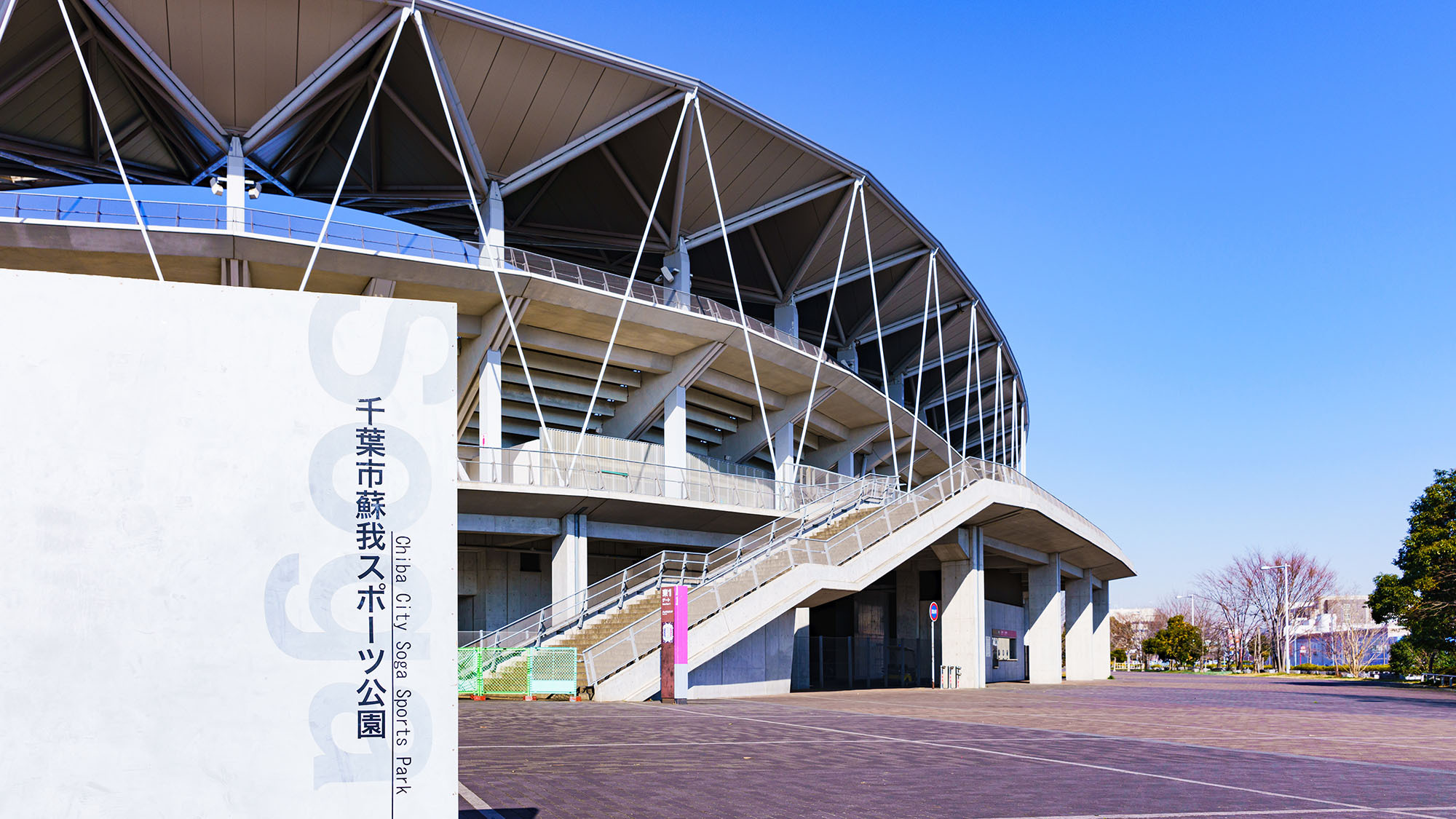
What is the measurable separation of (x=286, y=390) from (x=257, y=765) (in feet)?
5.30

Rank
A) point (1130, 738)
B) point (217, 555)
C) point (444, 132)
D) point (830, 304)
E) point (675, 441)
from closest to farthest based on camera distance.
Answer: point (217, 555)
point (1130, 738)
point (444, 132)
point (675, 441)
point (830, 304)

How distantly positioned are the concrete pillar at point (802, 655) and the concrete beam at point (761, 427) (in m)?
8.39

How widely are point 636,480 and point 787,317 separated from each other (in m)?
14.6

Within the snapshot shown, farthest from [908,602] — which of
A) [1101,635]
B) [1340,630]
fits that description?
[1340,630]

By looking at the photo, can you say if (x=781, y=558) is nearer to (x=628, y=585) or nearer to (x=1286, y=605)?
(x=628, y=585)

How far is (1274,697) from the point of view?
32719 millimetres

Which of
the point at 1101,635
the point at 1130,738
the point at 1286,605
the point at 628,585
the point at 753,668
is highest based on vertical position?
the point at 628,585

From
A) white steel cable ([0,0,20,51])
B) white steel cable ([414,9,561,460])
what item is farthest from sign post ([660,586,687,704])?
white steel cable ([0,0,20,51])

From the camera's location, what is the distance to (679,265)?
37.6 m

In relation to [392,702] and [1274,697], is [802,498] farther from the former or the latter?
[392,702]

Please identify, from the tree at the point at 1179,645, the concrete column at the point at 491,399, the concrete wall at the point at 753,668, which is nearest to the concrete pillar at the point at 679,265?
the concrete column at the point at 491,399

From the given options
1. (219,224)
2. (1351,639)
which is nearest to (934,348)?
(1351,639)

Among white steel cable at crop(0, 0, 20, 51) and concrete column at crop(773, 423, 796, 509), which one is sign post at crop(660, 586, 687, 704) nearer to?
concrete column at crop(773, 423, 796, 509)

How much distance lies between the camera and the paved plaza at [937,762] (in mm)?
9133
